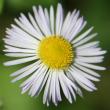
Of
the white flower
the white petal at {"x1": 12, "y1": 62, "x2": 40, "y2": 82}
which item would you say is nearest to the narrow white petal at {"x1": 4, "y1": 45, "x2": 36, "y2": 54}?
the white flower

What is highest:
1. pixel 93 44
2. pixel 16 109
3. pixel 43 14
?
pixel 43 14

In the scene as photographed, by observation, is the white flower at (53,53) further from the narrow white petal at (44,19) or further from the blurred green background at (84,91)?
the blurred green background at (84,91)

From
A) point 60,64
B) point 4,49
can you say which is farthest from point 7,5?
point 60,64

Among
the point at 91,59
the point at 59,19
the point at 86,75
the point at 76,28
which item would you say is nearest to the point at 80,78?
the point at 86,75

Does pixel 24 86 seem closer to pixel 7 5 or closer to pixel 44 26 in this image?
pixel 44 26

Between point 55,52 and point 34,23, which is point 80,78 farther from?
point 34,23

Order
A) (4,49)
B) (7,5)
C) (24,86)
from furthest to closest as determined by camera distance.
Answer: (7,5) < (4,49) < (24,86)

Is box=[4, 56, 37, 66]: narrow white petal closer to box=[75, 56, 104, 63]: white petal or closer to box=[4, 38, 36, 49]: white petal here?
box=[4, 38, 36, 49]: white petal
